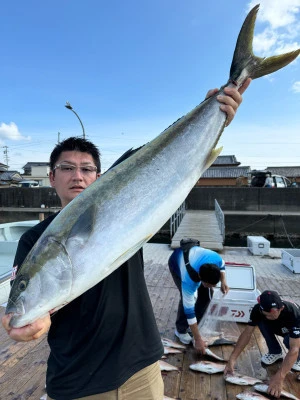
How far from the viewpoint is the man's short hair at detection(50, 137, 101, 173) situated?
5.88ft

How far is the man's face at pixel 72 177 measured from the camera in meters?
1.67

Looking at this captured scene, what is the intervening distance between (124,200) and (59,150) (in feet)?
2.46

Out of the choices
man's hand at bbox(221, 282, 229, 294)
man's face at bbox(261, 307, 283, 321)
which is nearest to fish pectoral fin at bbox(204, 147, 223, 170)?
man's face at bbox(261, 307, 283, 321)

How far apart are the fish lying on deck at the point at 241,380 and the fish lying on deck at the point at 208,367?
0.51 ft

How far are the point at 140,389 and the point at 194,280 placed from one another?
2569mm

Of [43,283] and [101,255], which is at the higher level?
[101,255]

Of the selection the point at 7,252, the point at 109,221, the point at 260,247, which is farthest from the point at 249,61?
the point at 260,247

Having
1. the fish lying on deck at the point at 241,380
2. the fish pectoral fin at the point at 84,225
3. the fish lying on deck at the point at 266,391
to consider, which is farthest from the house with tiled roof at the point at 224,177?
the fish pectoral fin at the point at 84,225

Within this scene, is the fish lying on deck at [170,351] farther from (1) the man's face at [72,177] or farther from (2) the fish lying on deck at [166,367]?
(1) the man's face at [72,177]

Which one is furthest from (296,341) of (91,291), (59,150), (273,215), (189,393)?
(273,215)

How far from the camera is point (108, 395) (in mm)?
1495

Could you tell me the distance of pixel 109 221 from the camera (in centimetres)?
127

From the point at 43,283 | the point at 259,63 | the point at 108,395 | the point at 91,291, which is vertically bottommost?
the point at 108,395

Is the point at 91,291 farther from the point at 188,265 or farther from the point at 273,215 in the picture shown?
the point at 273,215
